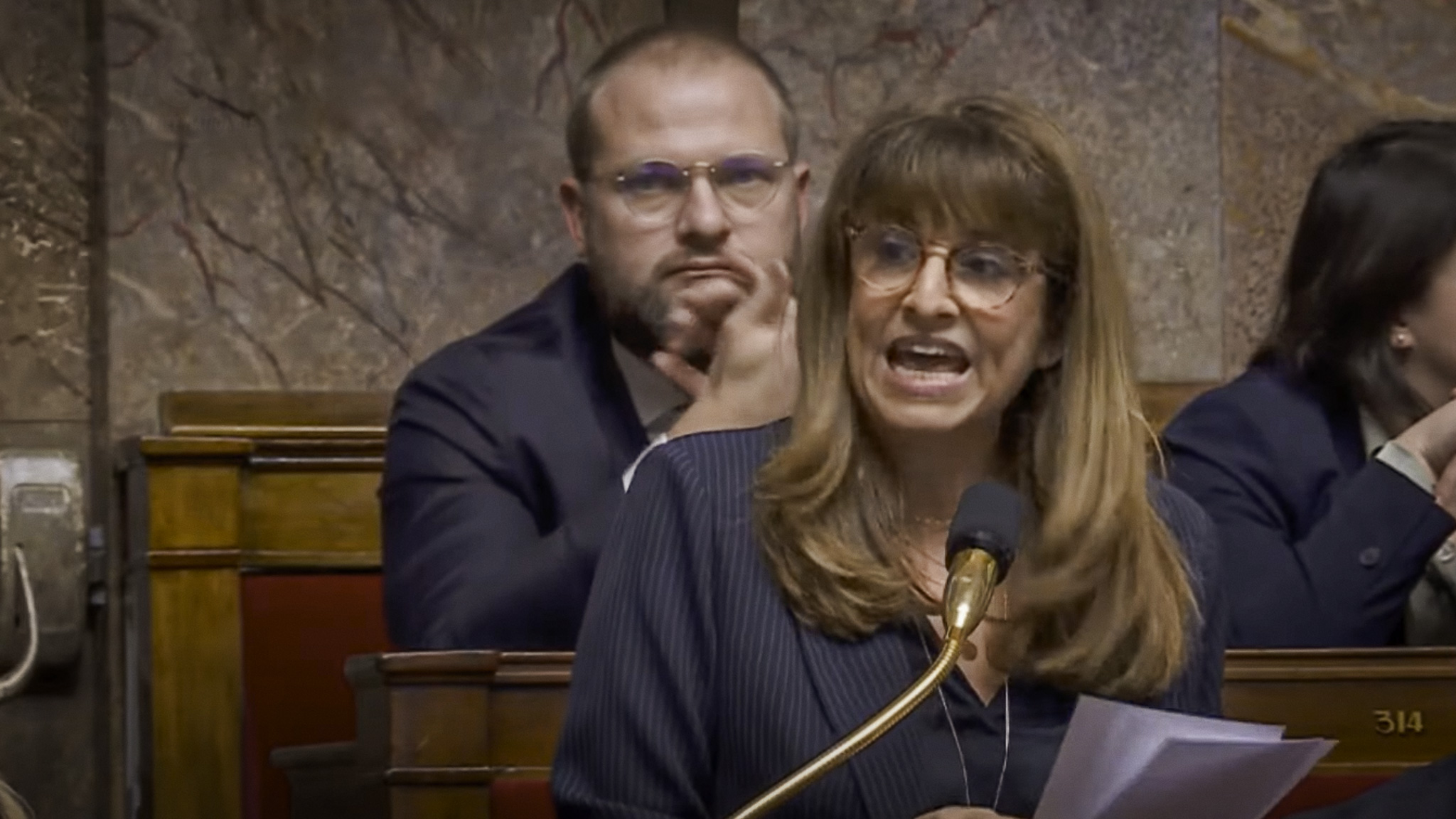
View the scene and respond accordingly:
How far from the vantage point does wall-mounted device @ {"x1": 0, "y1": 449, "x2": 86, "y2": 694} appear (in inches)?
184

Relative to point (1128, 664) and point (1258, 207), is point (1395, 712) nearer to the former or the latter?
point (1128, 664)

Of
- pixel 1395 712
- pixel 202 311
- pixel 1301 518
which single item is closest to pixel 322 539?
pixel 202 311

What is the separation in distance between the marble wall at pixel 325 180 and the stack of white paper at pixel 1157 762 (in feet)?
9.54

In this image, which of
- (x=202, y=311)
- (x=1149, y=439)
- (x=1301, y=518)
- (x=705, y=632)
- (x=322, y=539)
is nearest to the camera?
(x=705, y=632)

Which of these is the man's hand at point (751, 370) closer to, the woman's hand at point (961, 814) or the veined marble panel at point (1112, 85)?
the woman's hand at point (961, 814)

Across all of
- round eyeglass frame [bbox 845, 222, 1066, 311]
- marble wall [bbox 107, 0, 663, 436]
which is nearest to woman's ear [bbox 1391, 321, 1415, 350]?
round eyeglass frame [bbox 845, 222, 1066, 311]

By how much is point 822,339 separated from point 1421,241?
1213 mm

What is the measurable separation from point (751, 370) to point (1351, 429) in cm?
78

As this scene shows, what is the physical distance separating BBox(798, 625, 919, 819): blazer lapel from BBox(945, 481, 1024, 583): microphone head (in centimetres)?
20

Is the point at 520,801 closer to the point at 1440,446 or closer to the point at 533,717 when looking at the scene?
the point at 533,717

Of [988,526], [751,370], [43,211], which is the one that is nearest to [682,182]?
[751,370]

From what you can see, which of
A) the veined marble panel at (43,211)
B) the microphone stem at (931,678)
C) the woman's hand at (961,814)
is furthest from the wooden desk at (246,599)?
the microphone stem at (931,678)

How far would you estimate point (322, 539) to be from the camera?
13.9 ft

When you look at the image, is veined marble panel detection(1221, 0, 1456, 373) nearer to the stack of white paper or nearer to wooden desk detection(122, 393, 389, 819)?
wooden desk detection(122, 393, 389, 819)
